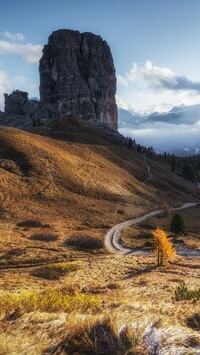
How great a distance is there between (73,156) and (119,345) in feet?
393

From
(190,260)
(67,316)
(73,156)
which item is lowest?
(190,260)

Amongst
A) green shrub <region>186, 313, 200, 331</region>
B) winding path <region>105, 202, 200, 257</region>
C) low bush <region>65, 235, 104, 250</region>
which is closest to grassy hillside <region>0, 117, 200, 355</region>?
green shrub <region>186, 313, 200, 331</region>

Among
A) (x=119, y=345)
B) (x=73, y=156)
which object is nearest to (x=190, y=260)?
(x=119, y=345)

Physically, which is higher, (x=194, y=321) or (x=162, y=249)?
(x=194, y=321)

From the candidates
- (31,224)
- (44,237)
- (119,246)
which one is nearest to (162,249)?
(119,246)

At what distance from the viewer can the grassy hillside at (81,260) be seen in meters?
6.86

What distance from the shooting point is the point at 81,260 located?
45.1 m

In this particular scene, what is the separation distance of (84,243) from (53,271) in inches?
773

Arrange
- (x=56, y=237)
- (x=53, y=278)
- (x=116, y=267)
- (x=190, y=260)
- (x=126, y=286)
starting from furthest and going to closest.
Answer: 1. (x=56, y=237)
2. (x=190, y=260)
3. (x=116, y=267)
4. (x=53, y=278)
5. (x=126, y=286)

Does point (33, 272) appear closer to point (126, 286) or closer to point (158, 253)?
point (126, 286)

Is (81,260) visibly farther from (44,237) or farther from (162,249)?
(44,237)

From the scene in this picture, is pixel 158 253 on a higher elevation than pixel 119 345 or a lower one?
lower

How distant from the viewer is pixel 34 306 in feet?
33.7

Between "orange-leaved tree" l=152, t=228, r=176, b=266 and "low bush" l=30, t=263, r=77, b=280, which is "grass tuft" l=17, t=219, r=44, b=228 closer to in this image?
"low bush" l=30, t=263, r=77, b=280
